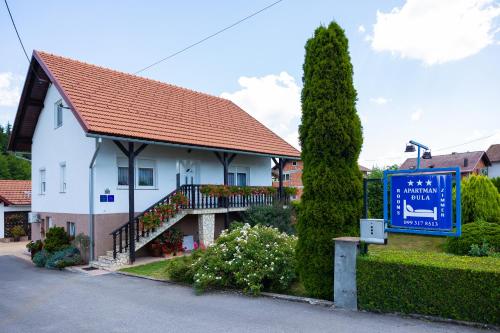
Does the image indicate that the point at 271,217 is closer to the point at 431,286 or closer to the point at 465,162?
the point at 431,286

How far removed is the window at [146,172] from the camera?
16.1 meters

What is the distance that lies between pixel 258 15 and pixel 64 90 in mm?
7685

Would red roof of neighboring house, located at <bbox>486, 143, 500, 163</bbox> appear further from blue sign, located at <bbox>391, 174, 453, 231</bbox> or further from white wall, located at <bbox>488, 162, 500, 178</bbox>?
blue sign, located at <bbox>391, 174, 453, 231</bbox>

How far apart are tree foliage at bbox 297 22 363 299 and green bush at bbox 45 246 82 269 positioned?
9410 mm

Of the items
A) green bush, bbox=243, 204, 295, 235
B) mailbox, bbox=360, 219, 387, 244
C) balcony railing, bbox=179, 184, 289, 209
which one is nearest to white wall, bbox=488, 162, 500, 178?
balcony railing, bbox=179, 184, 289, 209

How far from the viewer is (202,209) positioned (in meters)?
16.0

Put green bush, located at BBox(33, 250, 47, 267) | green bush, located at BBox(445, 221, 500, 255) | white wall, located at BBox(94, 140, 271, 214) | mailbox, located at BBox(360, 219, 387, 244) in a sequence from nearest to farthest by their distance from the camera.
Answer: mailbox, located at BBox(360, 219, 387, 244) < green bush, located at BBox(445, 221, 500, 255) < white wall, located at BBox(94, 140, 271, 214) < green bush, located at BBox(33, 250, 47, 267)

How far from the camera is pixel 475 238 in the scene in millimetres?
11789

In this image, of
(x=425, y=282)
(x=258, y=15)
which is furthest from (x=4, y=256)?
(x=425, y=282)

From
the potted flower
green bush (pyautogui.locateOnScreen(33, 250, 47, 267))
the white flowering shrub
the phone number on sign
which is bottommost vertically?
the potted flower

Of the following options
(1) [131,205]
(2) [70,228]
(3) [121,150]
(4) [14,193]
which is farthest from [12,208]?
(1) [131,205]

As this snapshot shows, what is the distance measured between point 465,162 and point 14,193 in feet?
167

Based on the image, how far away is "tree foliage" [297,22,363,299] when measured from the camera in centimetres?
811

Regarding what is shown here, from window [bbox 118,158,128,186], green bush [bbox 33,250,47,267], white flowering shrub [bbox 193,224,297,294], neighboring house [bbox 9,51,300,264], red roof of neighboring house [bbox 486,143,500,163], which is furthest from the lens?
red roof of neighboring house [bbox 486,143,500,163]
